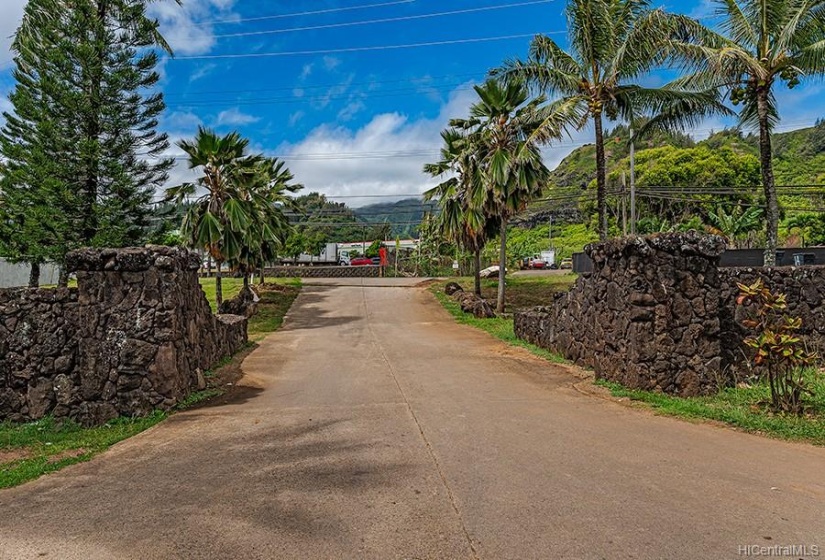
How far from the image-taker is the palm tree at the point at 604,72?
14969 mm

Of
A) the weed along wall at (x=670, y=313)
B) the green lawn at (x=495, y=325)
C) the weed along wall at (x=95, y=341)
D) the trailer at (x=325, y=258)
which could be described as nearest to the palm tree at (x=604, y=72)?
the green lawn at (x=495, y=325)

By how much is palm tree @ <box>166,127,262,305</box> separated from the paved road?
11195 mm

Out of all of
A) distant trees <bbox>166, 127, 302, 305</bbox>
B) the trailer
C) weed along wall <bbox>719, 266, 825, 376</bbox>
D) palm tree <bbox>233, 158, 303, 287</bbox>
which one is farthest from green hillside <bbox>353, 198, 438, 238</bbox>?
weed along wall <bbox>719, 266, 825, 376</bbox>

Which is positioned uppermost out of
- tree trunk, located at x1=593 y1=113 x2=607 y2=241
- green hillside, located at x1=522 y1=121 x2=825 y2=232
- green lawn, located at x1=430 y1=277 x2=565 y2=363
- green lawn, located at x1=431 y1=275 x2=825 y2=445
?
green hillside, located at x1=522 y1=121 x2=825 y2=232

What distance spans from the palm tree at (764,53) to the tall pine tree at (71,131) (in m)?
16.1

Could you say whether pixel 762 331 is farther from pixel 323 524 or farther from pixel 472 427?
pixel 323 524

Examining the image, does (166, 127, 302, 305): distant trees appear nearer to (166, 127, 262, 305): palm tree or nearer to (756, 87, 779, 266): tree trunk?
(166, 127, 262, 305): palm tree

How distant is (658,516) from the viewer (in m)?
3.67

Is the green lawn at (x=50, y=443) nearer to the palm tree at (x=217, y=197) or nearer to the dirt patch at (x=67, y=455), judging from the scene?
the dirt patch at (x=67, y=455)

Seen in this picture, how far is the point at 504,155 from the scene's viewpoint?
18922 mm

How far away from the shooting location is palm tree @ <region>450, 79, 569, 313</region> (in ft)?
61.3

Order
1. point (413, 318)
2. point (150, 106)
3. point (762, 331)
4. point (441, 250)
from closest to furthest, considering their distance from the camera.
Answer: point (762, 331), point (150, 106), point (413, 318), point (441, 250)

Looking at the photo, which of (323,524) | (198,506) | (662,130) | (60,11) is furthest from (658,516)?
(60,11)

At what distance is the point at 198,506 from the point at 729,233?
122 feet
